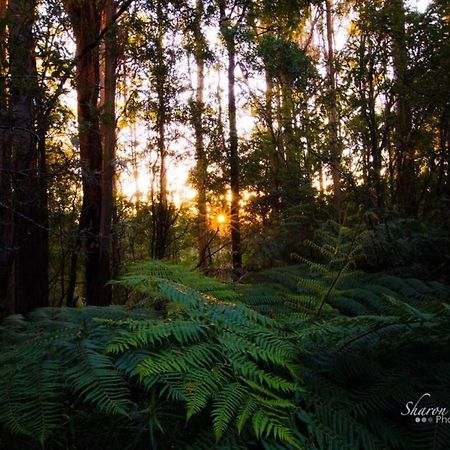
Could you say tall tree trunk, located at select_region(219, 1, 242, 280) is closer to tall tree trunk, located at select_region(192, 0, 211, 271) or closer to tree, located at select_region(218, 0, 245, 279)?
tree, located at select_region(218, 0, 245, 279)

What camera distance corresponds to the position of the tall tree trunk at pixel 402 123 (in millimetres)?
6258

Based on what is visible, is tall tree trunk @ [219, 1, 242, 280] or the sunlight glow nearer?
tall tree trunk @ [219, 1, 242, 280]

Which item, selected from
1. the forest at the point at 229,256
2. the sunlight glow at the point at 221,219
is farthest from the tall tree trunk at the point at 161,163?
the sunlight glow at the point at 221,219

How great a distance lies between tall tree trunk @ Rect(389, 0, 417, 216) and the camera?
6258 mm

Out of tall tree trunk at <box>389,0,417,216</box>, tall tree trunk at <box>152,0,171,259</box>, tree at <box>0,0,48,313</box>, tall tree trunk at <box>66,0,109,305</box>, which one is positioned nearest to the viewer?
tree at <box>0,0,48,313</box>

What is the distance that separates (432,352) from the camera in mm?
1530

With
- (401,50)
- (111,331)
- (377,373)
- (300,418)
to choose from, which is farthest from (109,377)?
(401,50)

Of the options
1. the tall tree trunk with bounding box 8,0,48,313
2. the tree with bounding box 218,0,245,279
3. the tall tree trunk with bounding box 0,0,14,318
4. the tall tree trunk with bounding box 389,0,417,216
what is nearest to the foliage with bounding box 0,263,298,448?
the tall tree trunk with bounding box 8,0,48,313

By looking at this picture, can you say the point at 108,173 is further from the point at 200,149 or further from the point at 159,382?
the point at 159,382

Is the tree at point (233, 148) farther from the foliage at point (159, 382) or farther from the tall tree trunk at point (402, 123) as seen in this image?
the foliage at point (159, 382)

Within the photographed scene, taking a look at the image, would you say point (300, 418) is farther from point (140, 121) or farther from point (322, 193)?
point (140, 121)

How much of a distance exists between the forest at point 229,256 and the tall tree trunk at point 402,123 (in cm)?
4

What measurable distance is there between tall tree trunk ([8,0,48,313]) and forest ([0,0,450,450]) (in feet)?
0.10

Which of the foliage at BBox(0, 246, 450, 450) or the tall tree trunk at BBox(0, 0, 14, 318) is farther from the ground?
the tall tree trunk at BBox(0, 0, 14, 318)
